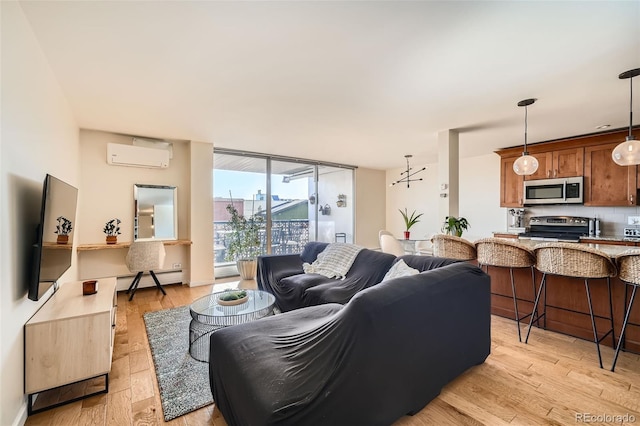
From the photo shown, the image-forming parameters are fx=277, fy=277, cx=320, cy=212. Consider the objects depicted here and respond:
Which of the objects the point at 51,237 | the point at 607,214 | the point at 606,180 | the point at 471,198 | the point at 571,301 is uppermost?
the point at 606,180

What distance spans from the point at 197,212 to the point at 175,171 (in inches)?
30.9

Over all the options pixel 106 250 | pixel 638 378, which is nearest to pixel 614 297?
pixel 638 378

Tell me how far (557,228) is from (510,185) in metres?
1.00

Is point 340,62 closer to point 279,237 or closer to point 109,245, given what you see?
point 109,245

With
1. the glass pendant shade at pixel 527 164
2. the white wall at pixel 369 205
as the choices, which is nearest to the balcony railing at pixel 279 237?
the white wall at pixel 369 205

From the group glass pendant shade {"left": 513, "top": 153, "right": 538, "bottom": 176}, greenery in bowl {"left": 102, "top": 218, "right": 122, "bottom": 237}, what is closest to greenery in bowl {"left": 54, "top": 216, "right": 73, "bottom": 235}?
greenery in bowl {"left": 102, "top": 218, "right": 122, "bottom": 237}

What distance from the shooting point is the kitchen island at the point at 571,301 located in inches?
93.8

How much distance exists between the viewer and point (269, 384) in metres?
1.26

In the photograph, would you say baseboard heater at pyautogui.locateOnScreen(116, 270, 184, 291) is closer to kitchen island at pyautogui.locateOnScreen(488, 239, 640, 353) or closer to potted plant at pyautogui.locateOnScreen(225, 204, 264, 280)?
potted plant at pyautogui.locateOnScreen(225, 204, 264, 280)

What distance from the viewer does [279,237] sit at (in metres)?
5.83

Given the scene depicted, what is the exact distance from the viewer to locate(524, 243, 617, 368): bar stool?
2162mm

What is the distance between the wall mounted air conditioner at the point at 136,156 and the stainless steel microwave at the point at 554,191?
6112 millimetres

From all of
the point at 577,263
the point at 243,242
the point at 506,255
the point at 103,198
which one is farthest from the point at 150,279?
the point at 577,263

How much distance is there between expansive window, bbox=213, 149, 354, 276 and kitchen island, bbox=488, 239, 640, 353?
3.90 meters
